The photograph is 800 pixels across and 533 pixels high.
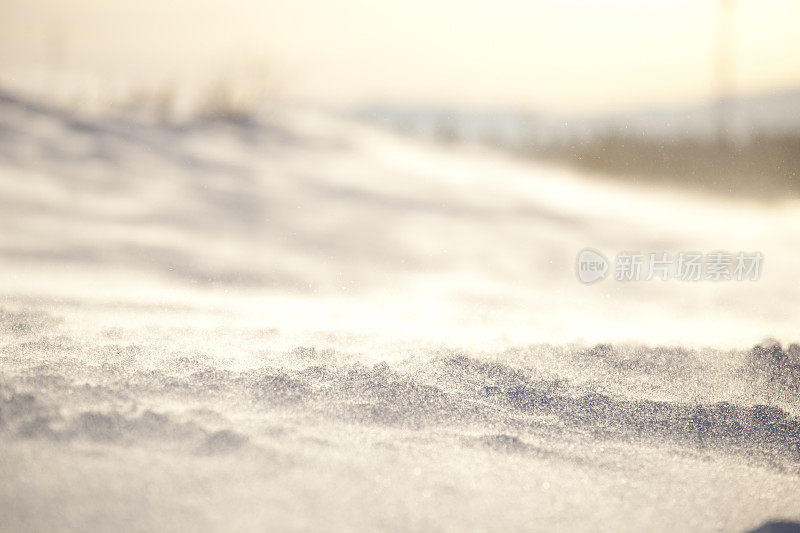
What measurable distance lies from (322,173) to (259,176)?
1.34 feet

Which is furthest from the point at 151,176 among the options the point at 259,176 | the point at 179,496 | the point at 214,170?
→ the point at 179,496

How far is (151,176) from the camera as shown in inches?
159

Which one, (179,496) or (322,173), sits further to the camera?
(322,173)

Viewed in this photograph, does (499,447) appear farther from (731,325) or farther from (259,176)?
(259,176)

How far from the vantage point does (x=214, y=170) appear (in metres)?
4.09

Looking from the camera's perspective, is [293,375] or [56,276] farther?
[56,276]

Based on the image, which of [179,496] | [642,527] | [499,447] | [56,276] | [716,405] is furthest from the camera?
[56,276]

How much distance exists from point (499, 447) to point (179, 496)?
2.50 feet

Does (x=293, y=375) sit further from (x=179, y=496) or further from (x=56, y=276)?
(x=56, y=276)

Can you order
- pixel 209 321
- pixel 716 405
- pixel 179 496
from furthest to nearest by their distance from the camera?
pixel 209 321 < pixel 716 405 < pixel 179 496

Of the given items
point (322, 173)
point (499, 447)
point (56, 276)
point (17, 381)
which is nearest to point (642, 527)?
point (499, 447)

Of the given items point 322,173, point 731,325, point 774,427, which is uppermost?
point 322,173

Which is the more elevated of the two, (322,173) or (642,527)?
(322,173)

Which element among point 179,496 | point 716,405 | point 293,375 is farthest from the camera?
point 716,405
